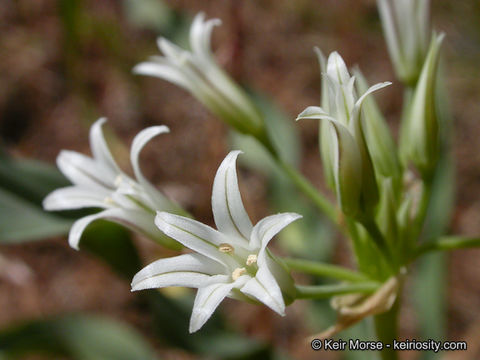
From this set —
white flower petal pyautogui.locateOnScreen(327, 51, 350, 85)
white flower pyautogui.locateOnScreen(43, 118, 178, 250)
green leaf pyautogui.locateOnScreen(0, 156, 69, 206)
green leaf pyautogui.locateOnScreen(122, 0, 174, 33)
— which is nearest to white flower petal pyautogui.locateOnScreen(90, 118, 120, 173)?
white flower pyautogui.locateOnScreen(43, 118, 178, 250)

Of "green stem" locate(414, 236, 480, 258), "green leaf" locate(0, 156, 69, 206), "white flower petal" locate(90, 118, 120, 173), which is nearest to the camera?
"green stem" locate(414, 236, 480, 258)

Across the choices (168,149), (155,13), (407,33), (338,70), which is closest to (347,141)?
(338,70)

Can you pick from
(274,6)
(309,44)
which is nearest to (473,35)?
(309,44)

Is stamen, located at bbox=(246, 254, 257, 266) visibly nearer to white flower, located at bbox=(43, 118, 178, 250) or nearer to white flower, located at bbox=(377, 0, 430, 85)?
white flower, located at bbox=(43, 118, 178, 250)

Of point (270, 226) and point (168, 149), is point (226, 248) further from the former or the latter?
point (168, 149)

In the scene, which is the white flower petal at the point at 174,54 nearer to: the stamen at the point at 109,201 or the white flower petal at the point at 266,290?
the stamen at the point at 109,201

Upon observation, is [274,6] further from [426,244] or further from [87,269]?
[426,244]

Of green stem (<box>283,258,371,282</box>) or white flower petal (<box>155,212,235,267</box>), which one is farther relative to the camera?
green stem (<box>283,258,371,282</box>)
